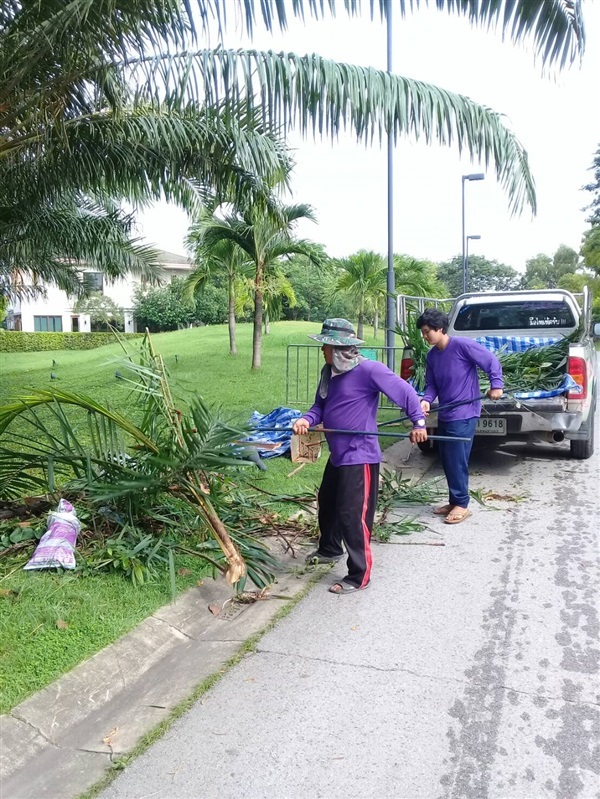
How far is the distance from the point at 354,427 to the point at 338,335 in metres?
0.62

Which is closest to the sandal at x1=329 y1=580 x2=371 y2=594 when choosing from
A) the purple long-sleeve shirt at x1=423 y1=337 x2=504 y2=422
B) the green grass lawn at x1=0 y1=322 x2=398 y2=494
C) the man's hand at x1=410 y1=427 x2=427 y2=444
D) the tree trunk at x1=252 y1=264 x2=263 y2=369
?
the man's hand at x1=410 y1=427 x2=427 y2=444

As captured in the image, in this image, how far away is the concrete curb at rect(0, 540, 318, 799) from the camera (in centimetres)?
288

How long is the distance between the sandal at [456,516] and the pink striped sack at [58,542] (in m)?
3.15

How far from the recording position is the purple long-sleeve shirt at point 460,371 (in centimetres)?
628

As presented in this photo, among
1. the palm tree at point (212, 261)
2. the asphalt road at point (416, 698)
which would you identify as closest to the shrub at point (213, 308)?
the palm tree at point (212, 261)

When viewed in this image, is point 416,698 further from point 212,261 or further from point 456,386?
point 212,261

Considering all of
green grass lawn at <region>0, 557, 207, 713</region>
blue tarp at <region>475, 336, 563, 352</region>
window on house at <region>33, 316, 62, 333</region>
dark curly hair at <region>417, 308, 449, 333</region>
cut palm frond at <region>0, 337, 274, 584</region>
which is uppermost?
window on house at <region>33, 316, 62, 333</region>

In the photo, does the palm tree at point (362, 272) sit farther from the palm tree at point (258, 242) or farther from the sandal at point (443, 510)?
the sandal at point (443, 510)

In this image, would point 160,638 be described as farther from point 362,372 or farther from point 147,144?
point 147,144

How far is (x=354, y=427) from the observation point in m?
4.86

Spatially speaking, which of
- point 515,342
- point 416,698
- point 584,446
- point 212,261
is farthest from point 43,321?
point 416,698

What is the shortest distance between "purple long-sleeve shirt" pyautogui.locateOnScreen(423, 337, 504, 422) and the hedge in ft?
121

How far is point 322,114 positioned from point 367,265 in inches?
651

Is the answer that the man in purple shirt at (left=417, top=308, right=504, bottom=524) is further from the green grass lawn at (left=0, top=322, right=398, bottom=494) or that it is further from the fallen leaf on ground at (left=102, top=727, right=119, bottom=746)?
the fallen leaf on ground at (left=102, top=727, right=119, bottom=746)
